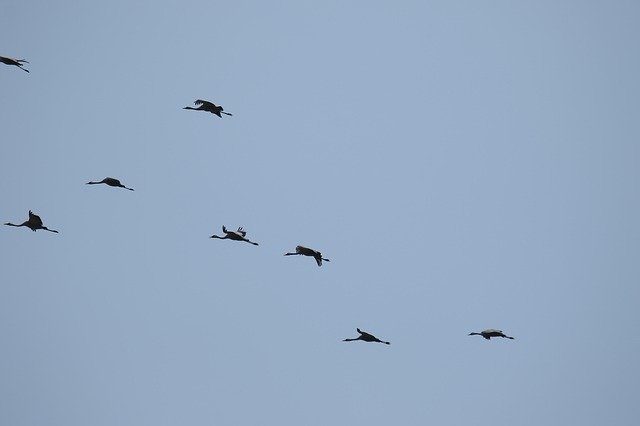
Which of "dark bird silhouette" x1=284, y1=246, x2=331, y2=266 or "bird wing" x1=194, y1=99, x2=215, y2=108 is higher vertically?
"bird wing" x1=194, y1=99, x2=215, y2=108

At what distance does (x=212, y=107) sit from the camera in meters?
54.0

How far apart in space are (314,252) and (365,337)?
424cm

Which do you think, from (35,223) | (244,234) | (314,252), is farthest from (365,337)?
(35,223)

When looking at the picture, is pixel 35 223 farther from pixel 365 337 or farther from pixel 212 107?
pixel 365 337

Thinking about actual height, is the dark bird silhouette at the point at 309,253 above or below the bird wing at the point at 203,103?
below

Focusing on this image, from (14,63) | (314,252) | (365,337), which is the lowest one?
(365,337)

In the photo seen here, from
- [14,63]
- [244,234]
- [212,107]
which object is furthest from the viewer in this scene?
[244,234]

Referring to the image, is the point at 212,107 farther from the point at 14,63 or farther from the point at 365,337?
the point at 365,337

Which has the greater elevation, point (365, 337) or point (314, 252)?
point (314, 252)

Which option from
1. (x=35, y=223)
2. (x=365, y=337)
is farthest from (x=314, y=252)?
(x=35, y=223)

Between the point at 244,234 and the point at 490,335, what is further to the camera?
the point at 244,234

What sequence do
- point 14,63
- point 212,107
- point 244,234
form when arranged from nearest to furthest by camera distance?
point 14,63 < point 212,107 < point 244,234

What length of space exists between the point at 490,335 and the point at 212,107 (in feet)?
52.1

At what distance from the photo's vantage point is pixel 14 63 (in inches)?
1982
